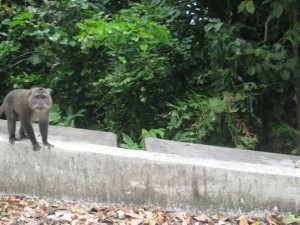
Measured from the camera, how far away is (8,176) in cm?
479

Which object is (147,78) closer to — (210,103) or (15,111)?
(210,103)

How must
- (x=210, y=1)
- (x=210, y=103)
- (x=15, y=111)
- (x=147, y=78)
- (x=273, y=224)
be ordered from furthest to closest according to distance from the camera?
1. (x=147, y=78)
2. (x=210, y=1)
3. (x=210, y=103)
4. (x=15, y=111)
5. (x=273, y=224)

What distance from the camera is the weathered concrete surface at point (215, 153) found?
18.7ft

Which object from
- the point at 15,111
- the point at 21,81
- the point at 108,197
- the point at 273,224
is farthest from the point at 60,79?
the point at 273,224

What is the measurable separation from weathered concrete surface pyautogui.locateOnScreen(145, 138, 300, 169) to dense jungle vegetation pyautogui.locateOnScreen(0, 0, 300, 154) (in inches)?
12.0

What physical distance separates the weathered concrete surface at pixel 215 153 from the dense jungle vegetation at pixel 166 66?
12.0 inches

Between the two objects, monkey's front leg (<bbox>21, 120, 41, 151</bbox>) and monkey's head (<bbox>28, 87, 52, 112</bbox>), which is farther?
monkey's head (<bbox>28, 87, 52, 112</bbox>)

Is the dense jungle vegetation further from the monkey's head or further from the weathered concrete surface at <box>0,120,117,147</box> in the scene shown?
the monkey's head

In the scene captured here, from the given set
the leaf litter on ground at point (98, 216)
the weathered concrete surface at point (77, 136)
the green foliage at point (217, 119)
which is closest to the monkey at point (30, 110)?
the weathered concrete surface at point (77, 136)

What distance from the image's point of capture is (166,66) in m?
7.58

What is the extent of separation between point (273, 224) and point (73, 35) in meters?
4.51

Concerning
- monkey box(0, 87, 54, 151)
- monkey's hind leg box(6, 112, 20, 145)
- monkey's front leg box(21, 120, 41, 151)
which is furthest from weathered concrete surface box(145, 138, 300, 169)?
monkey's hind leg box(6, 112, 20, 145)

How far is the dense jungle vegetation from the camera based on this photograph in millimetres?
6176

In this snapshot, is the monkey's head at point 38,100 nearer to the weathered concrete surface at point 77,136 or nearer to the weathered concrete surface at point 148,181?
the weathered concrete surface at point 148,181
